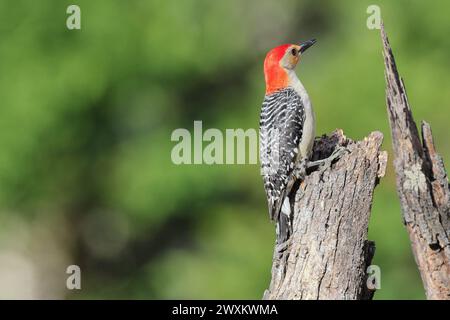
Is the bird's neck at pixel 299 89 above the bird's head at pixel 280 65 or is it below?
below

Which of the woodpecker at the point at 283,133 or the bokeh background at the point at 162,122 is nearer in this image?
the woodpecker at the point at 283,133

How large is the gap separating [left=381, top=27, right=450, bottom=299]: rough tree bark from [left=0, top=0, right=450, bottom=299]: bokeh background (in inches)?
281

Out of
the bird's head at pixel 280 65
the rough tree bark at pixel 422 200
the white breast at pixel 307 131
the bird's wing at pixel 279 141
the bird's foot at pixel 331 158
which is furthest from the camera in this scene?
the bird's head at pixel 280 65

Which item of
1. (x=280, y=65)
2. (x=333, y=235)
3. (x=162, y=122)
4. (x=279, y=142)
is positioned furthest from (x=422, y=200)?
(x=162, y=122)

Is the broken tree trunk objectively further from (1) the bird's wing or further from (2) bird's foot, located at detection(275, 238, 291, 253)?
(1) the bird's wing

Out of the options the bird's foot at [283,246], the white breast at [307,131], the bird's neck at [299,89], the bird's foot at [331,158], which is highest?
the bird's neck at [299,89]

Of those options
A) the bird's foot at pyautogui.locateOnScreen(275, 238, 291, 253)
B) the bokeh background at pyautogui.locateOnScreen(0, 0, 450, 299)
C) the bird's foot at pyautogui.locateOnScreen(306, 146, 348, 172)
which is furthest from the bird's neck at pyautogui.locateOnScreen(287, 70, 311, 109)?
the bokeh background at pyautogui.locateOnScreen(0, 0, 450, 299)

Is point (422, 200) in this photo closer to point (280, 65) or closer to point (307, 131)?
point (307, 131)

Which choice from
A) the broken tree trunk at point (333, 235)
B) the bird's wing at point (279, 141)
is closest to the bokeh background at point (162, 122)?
the bird's wing at point (279, 141)

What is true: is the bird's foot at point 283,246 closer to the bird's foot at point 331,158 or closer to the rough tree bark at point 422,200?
the bird's foot at point 331,158

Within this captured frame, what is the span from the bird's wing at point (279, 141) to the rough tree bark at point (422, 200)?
1.44 meters

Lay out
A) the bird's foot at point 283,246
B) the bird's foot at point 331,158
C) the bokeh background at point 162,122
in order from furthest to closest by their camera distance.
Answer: the bokeh background at point 162,122, the bird's foot at point 331,158, the bird's foot at point 283,246

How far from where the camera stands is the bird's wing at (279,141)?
7.71 m

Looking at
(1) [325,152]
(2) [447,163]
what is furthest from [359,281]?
(2) [447,163]
